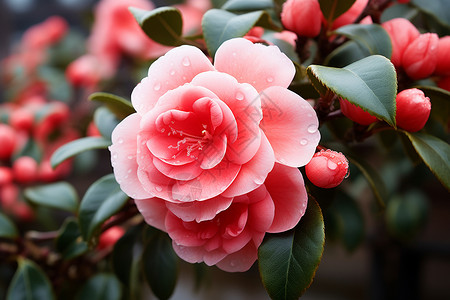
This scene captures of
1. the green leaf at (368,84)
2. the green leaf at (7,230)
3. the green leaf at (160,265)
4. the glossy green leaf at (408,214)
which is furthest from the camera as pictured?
the glossy green leaf at (408,214)

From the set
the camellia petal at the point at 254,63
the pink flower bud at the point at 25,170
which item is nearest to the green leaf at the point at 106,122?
the camellia petal at the point at 254,63

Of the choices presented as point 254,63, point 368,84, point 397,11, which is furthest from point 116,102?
point 397,11

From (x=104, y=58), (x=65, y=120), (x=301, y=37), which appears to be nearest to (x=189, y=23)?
(x=104, y=58)

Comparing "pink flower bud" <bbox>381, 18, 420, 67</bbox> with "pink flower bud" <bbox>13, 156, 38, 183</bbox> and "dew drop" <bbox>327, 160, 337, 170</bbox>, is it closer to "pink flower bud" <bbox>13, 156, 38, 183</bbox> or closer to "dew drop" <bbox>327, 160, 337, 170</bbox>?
"dew drop" <bbox>327, 160, 337, 170</bbox>

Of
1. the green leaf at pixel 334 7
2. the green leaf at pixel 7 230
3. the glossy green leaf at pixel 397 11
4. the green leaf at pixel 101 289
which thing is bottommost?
the green leaf at pixel 101 289

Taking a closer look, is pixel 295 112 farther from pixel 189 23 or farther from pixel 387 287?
pixel 387 287

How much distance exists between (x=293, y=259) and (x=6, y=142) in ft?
2.51

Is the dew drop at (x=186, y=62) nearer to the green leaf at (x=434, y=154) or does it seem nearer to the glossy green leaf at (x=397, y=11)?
the green leaf at (x=434, y=154)

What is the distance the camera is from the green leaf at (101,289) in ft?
2.37

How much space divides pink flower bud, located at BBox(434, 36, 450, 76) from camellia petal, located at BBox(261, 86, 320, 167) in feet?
0.71

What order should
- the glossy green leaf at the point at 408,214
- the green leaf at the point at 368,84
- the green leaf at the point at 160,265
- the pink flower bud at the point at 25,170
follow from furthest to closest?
the glossy green leaf at the point at 408,214
the pink flower bud at the point at 25,170
the green leaf at the point at 160,265
the green leaf at the point at 368,84

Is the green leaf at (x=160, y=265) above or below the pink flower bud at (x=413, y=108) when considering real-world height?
below

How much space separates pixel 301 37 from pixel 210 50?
124 millimetres

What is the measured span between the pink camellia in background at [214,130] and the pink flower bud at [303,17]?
109 mm
